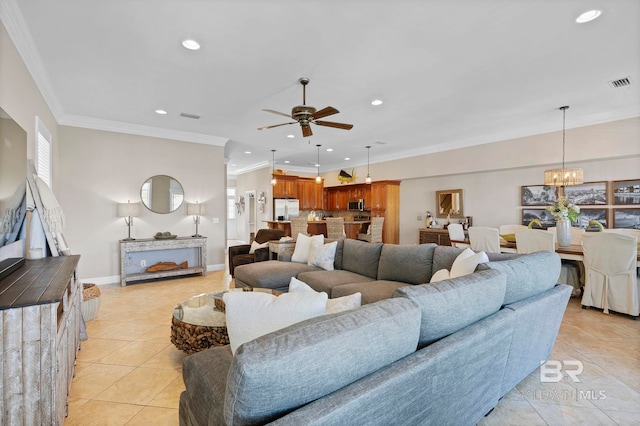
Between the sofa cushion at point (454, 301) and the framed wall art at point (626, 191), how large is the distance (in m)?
5.06

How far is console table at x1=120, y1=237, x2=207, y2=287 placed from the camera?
200 inches

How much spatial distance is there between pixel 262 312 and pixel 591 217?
643cm

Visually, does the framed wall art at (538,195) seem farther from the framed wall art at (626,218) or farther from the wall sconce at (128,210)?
the wall sconce at (128,210)

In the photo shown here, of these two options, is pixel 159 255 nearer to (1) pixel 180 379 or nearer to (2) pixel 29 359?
(1) pixel 180 379

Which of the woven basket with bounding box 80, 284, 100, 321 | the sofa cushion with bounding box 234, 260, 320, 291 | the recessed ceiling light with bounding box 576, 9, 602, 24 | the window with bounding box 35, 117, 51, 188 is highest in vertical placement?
the recessed ceiling light with bounding box 576, 9, 602, 24

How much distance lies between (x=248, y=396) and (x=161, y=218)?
5.66 m

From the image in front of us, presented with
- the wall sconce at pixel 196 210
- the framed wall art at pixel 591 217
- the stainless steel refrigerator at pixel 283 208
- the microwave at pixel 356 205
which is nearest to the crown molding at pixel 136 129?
the wall sconce at pixel 196 210

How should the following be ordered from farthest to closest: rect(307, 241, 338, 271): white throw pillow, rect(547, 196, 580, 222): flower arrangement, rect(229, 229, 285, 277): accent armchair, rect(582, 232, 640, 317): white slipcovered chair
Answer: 1. rect(229, 229, 285, 277): accent armchair
2. rect(547, 196, 580, 222): flower arrangement
3. rect(307, 241, 338, 271): white throw pillow
4. rect(582, 232, 640, 317): white slipcovered chair

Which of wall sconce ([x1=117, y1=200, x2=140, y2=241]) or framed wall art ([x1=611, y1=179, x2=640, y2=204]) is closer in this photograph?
framed wall art ([x1=611, y1=179, x2=640, y2=204])

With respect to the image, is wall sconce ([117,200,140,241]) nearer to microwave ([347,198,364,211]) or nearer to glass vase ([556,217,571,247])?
microwave ([347,198,364,211])

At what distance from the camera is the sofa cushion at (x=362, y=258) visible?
3.68 m

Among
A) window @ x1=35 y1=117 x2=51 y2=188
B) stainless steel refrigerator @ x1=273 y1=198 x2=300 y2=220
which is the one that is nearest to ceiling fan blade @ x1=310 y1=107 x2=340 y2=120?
window @ x1=35 y1=117 x2=51 y2=188

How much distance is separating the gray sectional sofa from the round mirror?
4893mm

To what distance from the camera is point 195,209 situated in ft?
19.4
